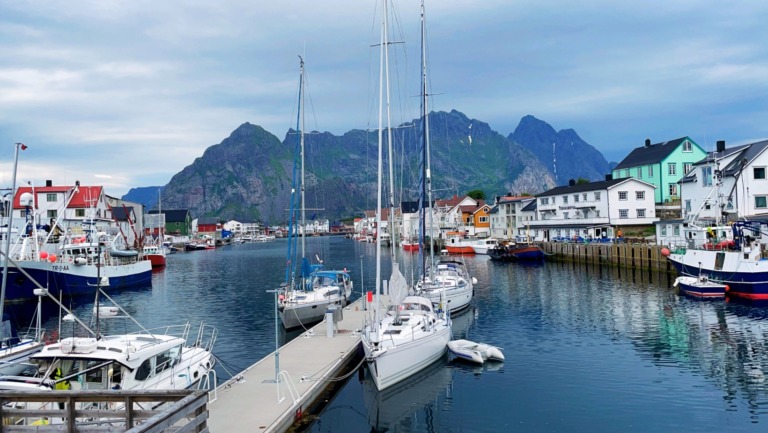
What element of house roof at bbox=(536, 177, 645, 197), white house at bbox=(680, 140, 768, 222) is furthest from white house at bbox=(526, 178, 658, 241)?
white house at bbox=(680, 140, 768, 222)

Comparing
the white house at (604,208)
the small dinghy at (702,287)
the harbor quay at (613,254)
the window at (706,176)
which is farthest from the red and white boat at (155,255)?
the window at (706,176)

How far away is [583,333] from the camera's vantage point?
3738 cm

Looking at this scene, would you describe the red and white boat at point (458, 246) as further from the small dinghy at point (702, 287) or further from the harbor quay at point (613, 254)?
the small dinghy at point (702, 287)

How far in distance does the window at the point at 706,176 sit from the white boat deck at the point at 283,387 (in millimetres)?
57617

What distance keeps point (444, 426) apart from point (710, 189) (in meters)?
62.6

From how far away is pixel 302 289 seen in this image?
143 feet

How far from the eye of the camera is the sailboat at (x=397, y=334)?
80.9 feet

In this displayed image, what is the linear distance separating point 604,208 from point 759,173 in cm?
2834

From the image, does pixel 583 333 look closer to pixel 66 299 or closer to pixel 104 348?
pixel 104 348

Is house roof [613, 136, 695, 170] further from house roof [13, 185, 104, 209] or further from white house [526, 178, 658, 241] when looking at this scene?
house roof [13, 185, 104, 209]

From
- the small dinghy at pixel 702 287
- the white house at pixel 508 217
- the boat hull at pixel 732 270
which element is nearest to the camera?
the boat hull at pixel 732 270

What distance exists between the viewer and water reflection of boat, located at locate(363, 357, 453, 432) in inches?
904

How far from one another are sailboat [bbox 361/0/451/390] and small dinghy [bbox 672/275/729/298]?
96.8ft

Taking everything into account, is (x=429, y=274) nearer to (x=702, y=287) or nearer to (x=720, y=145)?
(x=702, y=287)
